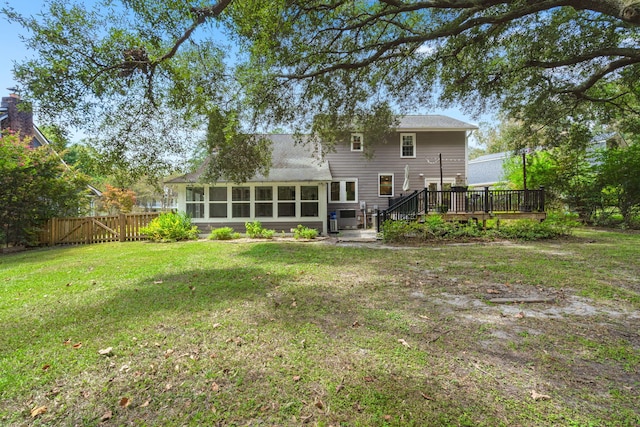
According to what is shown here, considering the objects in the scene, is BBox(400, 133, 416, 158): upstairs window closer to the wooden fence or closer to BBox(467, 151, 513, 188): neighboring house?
BBox(467, 151, 513, 188): neighboring house

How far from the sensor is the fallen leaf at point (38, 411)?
2.06 meters

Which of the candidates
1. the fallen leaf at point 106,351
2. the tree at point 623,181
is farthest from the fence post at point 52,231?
the tree at point 623,181

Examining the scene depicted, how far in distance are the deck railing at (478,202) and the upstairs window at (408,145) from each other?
5.86 meters

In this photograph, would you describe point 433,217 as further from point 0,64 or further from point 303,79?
point 0,64

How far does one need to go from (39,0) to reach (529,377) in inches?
333

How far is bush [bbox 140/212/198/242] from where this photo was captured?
39.4 ft

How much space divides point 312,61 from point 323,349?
6.98 m

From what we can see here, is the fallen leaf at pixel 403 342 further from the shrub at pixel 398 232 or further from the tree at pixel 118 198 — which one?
the tree at pixel 118 198

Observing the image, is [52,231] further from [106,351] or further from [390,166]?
[390,166]

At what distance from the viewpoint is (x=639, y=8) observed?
3980mm

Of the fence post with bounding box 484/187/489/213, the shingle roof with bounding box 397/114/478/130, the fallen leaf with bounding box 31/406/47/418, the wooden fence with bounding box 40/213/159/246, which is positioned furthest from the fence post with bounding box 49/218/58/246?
the fence post with bounding box 484/187/489/213

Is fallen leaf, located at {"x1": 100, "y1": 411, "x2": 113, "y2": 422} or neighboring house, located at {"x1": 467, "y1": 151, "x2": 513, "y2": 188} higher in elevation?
neighboring house, located at {"x1": 467, "y1": 151, "x2": 513, "y2": 188}

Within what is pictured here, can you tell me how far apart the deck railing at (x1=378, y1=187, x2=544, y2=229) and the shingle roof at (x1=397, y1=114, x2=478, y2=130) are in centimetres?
595

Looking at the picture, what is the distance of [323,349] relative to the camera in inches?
113
